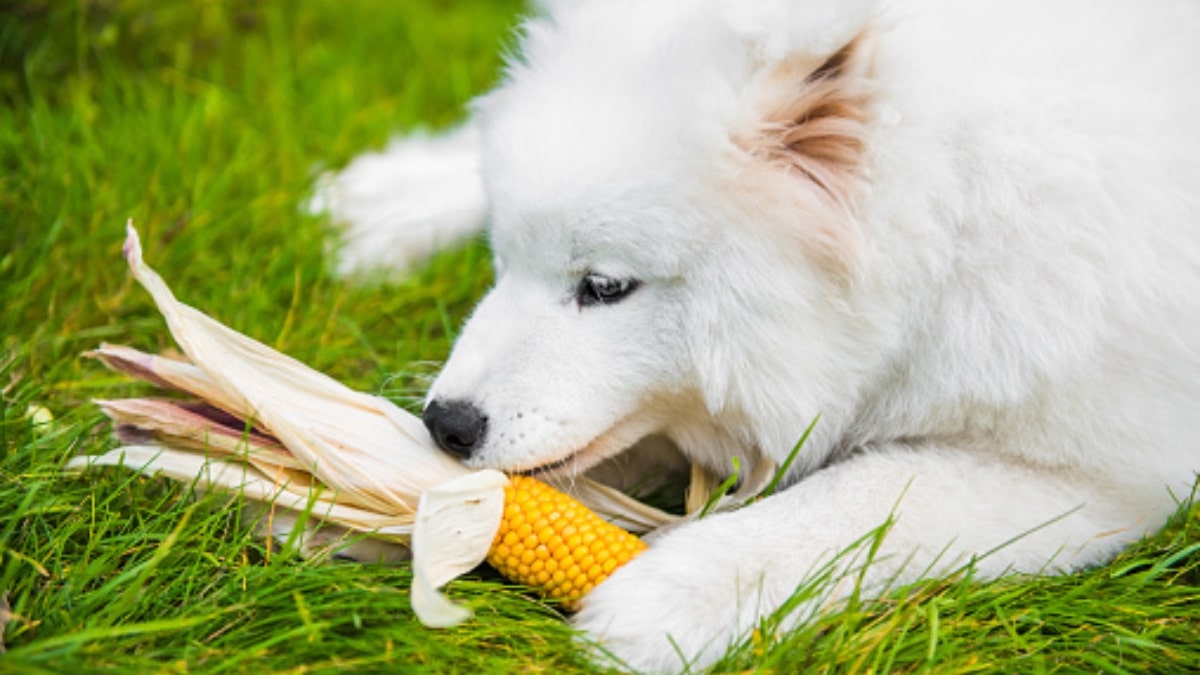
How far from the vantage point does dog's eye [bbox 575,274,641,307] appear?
1938 mm

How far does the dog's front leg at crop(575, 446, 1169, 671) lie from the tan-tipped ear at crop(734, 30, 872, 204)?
0.54m

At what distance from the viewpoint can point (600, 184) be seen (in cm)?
187

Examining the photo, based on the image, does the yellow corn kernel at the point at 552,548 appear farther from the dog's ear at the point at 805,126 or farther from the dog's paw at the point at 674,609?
the dog's ear at the point at 805,126

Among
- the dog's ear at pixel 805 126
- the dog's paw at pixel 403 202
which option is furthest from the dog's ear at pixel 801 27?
the dog's paw at pixel 403 202

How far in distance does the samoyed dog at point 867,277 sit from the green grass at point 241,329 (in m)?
0.13

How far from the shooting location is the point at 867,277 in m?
1.92

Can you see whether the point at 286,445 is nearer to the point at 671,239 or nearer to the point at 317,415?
the point at 317,415

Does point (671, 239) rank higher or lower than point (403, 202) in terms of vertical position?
higher

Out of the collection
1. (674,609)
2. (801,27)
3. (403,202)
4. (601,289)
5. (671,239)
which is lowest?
(674,609)

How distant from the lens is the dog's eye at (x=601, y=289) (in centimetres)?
194

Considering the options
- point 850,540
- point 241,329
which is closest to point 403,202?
point 241,329

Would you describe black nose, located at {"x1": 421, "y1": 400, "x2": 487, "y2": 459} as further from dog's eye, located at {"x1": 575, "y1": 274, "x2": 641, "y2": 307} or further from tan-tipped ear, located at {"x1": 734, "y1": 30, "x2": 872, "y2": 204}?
tan-tipped ear, located at {"x1": 734, "y1": 30, "x2": 872, "y2": 204}

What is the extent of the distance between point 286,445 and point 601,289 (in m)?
0.64

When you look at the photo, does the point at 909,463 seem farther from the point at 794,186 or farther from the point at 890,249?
the point at 794,186
